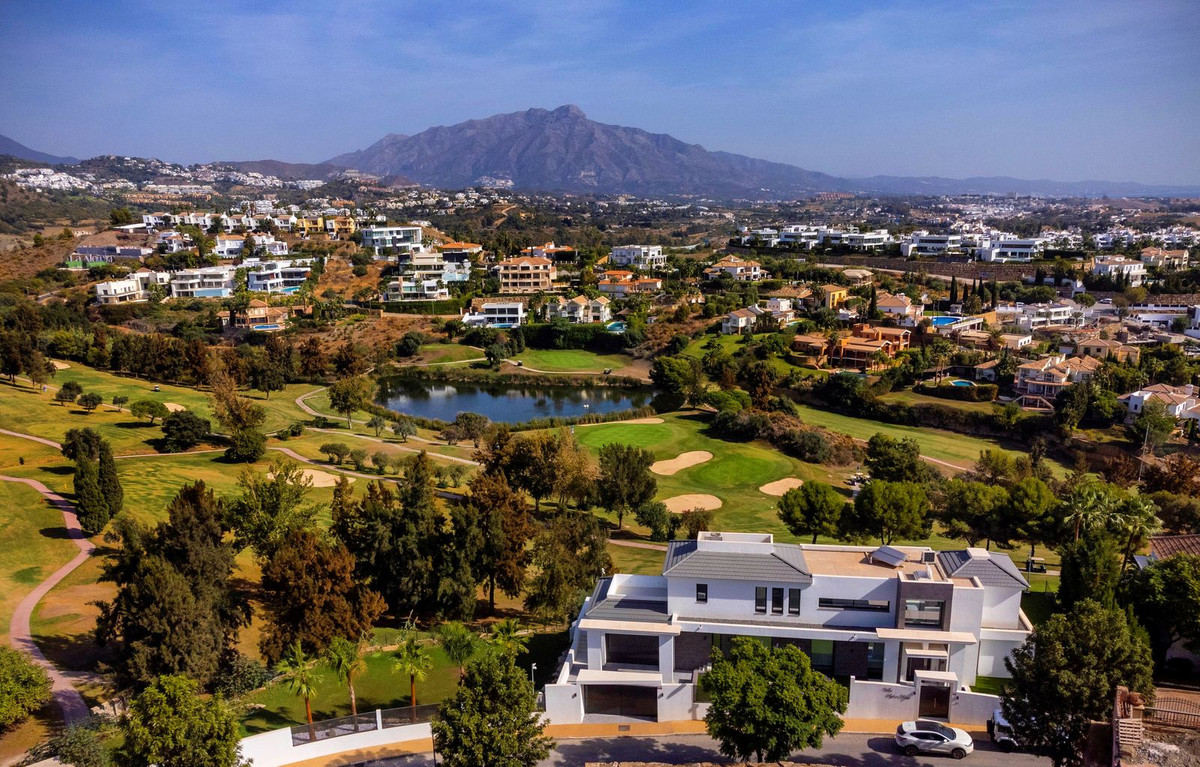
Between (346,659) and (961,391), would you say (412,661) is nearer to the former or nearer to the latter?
(346,659)

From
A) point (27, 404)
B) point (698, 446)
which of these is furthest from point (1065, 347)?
point (27, 404)

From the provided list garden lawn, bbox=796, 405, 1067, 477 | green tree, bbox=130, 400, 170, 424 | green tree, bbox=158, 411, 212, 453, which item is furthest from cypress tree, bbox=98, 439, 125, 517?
garden lawn, bbox=796, 405, 1067, 477

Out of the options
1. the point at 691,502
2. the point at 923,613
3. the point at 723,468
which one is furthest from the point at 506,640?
the point at 723,468

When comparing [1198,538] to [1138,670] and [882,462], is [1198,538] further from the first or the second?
[882,462]

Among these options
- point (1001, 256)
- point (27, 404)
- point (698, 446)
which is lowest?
point (698, 446)

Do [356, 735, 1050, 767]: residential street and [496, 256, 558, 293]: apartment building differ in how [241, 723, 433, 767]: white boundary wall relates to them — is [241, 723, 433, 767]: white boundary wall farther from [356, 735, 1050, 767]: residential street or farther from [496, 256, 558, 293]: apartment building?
[496, 256, 558, 293]: apartment building

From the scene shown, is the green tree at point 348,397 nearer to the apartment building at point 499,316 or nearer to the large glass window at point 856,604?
the apartment building at point 499,316
